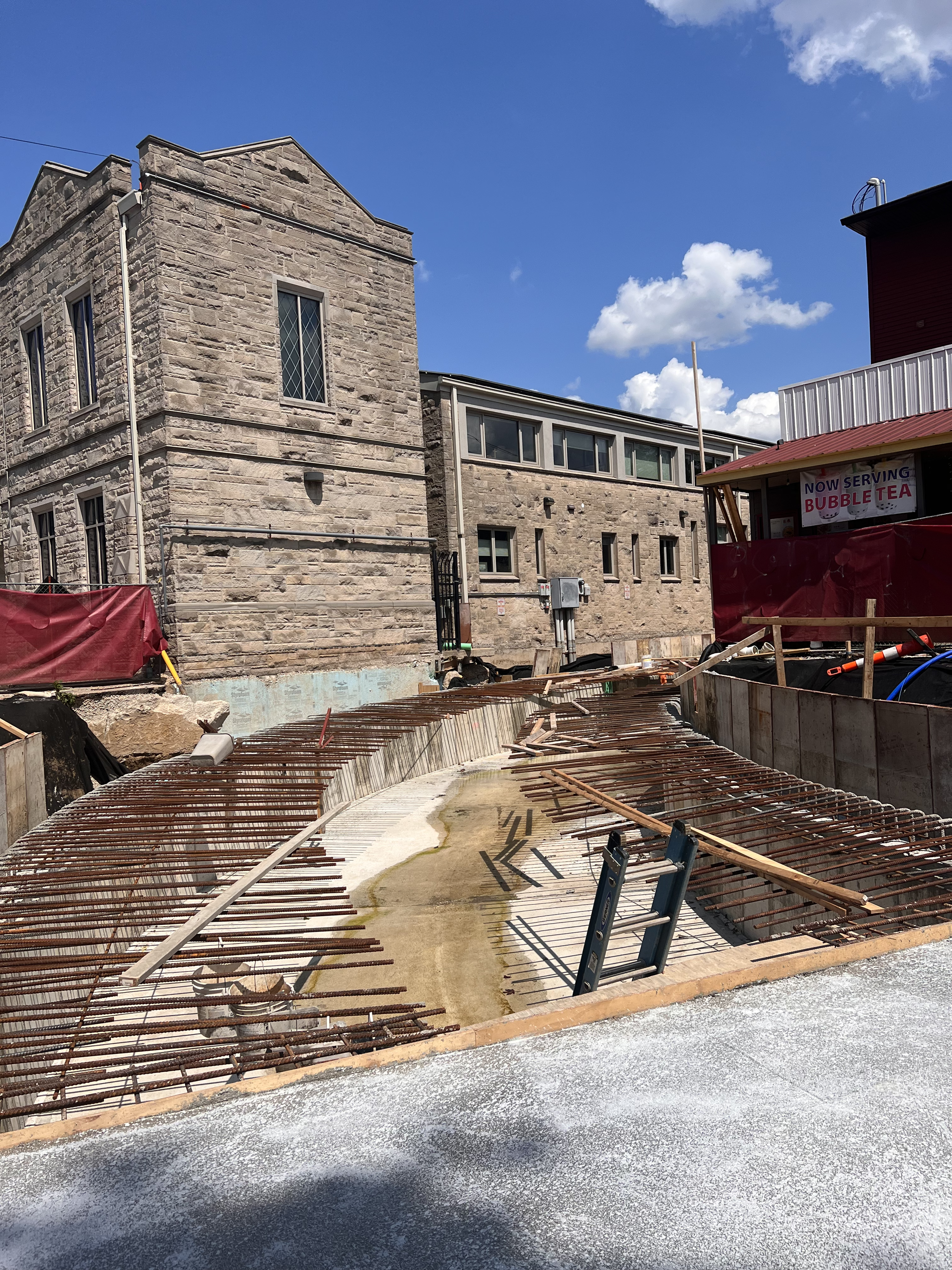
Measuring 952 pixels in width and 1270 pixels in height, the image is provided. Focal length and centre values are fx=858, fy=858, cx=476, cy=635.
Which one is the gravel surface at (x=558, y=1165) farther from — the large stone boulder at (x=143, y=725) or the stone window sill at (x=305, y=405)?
the stone window sill at (x=305, y=405)

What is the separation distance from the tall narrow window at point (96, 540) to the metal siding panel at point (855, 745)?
47.9 feet

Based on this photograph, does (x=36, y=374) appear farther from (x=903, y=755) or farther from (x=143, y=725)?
(x=903, y=755)

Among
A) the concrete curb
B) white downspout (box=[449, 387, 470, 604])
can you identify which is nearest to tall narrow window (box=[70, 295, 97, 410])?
white downspout (box=[449, 387, 470, 604])

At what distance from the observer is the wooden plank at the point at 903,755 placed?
25.2 feet

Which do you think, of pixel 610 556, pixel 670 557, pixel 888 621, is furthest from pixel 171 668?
pixel 670 557

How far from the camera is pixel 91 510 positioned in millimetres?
18250

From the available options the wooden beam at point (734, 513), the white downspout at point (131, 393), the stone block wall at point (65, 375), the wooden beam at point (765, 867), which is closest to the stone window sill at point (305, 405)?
the white downspout at point (131, 393)

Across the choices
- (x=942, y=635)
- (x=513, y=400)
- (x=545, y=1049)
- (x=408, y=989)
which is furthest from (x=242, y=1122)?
(x=513, y=400)

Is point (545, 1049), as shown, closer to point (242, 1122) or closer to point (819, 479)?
point (242, 1122)

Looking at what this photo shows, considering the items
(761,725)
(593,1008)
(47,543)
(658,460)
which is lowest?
(593,1008)

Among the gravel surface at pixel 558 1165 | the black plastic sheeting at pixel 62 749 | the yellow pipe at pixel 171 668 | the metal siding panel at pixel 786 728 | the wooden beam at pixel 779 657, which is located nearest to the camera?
the gravel surface at pixel 558 1165

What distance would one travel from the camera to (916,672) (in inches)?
369

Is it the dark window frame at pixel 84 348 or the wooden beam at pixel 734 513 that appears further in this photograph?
the wooden beam at pixel 734 513

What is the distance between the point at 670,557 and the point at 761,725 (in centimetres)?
2097
